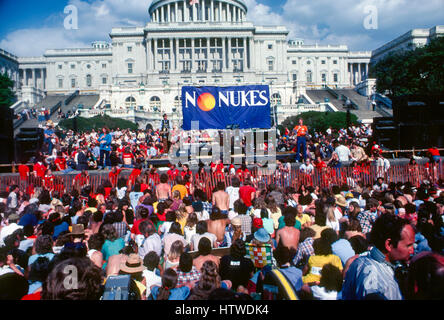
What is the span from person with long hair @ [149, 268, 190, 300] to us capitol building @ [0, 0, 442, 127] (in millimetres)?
70755

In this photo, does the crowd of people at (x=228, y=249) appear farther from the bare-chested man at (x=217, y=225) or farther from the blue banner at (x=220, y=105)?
the blue banner at (x=220, y=105)

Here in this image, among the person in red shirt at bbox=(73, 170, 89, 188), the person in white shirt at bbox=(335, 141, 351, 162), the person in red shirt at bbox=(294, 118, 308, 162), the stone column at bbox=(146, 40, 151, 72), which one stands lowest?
the person in red shirt at bbox=(73, 170, 89, 188)

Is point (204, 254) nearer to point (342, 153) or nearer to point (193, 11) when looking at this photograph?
point (342, 153)

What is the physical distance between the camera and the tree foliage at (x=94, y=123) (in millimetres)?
37750

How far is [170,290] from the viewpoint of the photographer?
355 centimetres

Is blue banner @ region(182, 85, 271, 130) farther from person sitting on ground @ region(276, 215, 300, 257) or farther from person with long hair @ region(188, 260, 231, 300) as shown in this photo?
person with long hair @ region(188, 260, 231, 300)

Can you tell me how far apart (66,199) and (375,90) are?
2448 inches

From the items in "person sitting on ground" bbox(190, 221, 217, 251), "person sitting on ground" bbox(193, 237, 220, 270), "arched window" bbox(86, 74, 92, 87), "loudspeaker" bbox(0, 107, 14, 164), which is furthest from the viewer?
"arched window" bbox(86, 74, 92, 87)

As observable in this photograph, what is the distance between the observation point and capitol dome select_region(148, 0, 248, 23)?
286ft

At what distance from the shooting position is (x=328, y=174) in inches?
521

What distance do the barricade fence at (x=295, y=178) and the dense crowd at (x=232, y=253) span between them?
13.4 ft

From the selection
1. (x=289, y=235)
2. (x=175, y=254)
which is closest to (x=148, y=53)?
(x=289, y=235)

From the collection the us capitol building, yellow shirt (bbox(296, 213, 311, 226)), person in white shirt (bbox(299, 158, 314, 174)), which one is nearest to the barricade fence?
person in white shirt (bbox(299, 158, 314, 174))

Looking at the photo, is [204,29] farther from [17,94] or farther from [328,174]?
[328,174]
